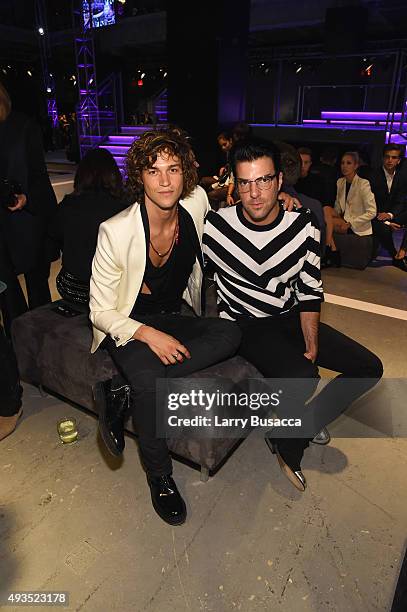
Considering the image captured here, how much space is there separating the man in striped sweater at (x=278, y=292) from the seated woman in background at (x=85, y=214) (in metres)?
0.64

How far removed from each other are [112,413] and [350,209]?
399 centimetres

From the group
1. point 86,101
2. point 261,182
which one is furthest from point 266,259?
point 86,101

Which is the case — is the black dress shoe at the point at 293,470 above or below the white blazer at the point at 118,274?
below

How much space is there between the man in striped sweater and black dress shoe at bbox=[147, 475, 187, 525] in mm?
499

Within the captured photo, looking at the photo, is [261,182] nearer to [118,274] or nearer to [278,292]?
[278,292]

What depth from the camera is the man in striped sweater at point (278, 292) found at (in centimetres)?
196

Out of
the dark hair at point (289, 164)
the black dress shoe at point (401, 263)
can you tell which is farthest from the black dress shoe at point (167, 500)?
the black dress shoe at point (401, 263)

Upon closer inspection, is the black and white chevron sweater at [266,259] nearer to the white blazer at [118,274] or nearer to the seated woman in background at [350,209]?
the white blazer at [118,274]

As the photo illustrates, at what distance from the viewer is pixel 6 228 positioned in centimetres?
Answer: 265

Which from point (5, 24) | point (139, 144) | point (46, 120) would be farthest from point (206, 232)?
point (5, 24)

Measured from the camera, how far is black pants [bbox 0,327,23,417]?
7.30ft

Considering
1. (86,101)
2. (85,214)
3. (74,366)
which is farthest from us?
(86,101)

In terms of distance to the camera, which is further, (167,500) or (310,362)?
(310,362)

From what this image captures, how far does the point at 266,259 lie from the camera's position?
209 centimetres
